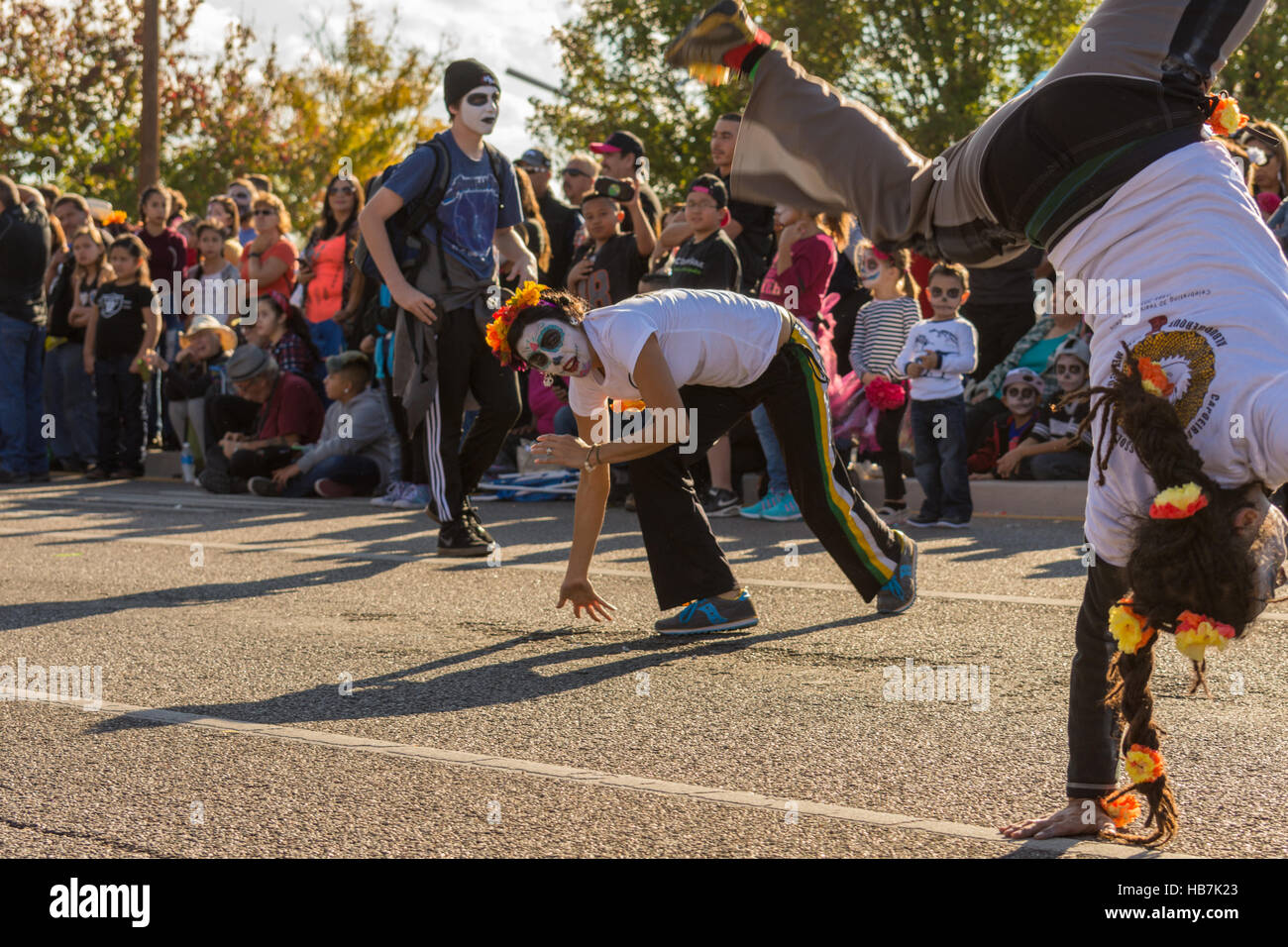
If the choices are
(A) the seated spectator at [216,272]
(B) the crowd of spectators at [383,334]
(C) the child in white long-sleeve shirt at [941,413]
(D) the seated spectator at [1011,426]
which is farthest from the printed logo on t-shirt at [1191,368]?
(A) the seated spectator at [216,272]

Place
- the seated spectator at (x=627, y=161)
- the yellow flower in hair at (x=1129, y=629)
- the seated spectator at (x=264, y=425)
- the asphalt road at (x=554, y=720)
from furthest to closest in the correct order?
the seated spectator at (x=264, y=425) → the seated spectator at (x=627, y=161) → the asphalt road at (x=554, y=720) → the yellow flower in hair at (x=1129, y=629)

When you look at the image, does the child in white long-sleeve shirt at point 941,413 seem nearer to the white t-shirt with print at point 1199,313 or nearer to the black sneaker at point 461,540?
the black sneaker at point 461,540

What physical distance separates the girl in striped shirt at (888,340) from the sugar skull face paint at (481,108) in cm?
310

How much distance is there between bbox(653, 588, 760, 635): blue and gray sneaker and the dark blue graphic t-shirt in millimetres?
2780

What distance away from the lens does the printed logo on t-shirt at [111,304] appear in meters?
14.4

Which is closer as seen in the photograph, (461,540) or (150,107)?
(461,540)

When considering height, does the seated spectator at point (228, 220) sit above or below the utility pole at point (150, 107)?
below

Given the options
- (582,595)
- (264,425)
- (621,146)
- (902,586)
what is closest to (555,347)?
(582,595)

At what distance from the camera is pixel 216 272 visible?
14.6 m

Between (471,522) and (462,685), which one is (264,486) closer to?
(471,522)

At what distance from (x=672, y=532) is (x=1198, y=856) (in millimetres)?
3232

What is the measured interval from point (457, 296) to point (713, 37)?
5.00 meters

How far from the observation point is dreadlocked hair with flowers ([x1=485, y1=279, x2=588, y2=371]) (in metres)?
5.77

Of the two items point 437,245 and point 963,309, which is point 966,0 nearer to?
point 963,309
